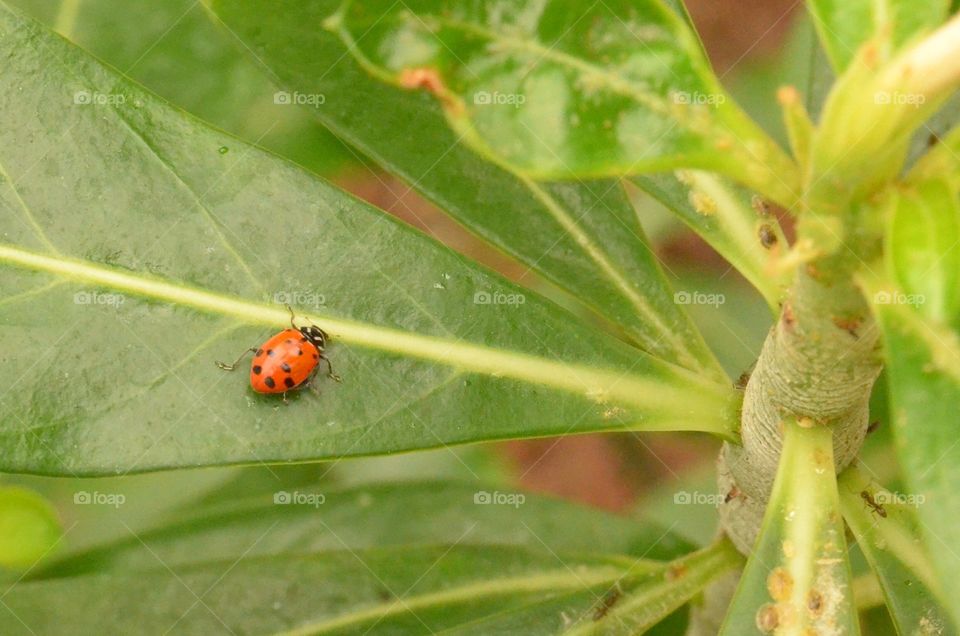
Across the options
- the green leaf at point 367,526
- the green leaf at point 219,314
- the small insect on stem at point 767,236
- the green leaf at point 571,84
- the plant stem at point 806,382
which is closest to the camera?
the green leaf at point 571,84

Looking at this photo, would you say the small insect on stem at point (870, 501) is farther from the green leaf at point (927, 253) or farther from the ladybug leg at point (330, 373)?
the ladybug leg at point (330, 373)

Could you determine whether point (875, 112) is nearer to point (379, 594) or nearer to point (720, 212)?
point (720, 212)

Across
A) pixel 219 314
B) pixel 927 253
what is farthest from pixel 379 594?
pixel 927 253

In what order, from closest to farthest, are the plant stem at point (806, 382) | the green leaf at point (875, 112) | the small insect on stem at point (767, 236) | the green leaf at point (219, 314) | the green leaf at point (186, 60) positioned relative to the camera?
the green leaf at point (875, 112) → the plant stem at point (806, 382) → the green leaf at point (219, 314) → the small insect on stem at point (767, 236) → the green leaf at point (186, 60)

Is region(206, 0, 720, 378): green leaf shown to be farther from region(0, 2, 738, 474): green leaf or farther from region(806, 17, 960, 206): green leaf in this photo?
region(806, 17, 960, 206): green leaf

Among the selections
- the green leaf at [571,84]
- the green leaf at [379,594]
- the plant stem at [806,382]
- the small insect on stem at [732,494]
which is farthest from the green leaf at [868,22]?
the green leaf at [379,594]

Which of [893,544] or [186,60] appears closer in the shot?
[893,544]

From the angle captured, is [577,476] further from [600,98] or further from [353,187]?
[600,98]
